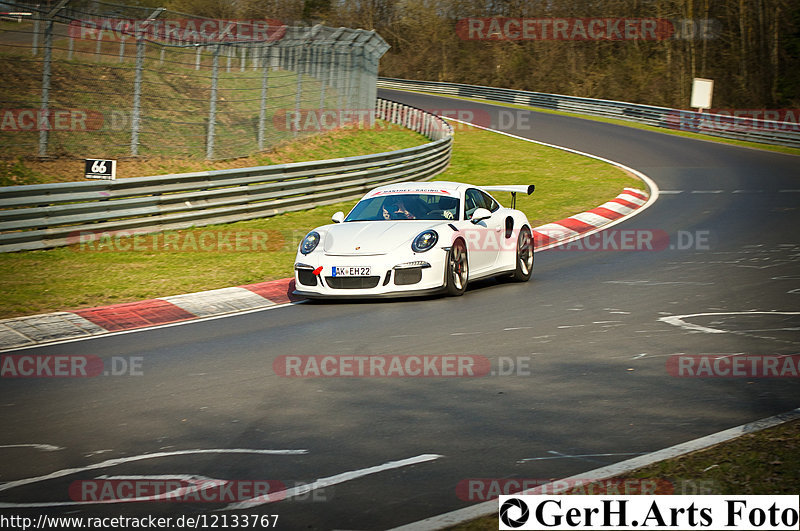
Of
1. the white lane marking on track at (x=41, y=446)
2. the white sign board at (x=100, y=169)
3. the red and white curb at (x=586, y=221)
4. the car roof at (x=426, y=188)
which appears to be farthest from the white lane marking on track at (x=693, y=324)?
the white sign board at (x=100, y=169)

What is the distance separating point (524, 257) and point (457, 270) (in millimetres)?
1620

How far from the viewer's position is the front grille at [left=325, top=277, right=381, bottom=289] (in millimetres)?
10477

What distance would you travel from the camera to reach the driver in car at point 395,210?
11.6 metres

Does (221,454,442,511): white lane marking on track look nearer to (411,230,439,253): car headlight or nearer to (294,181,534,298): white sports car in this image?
(294,181,534,298): white sports car

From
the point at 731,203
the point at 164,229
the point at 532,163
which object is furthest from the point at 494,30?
the point at 164,229

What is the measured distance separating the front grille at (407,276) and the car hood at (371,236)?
0.30 m

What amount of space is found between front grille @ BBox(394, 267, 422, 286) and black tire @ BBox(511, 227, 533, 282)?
2022mm

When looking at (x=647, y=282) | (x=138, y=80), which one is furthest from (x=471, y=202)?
(x=138, y=80)

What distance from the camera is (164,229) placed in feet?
51.0

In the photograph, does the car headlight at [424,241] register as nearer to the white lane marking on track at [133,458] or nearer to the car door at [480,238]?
the car door at [480,238]

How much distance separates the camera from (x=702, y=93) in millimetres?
44656

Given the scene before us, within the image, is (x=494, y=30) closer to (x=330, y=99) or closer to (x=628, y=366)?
(x=330, y=99)

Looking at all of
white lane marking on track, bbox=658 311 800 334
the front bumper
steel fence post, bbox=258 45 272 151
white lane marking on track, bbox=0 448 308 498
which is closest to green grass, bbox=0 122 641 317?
the front bumper

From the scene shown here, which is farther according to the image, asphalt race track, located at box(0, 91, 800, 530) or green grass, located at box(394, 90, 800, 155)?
green grass, located at box(394, 90, 800, 155)
